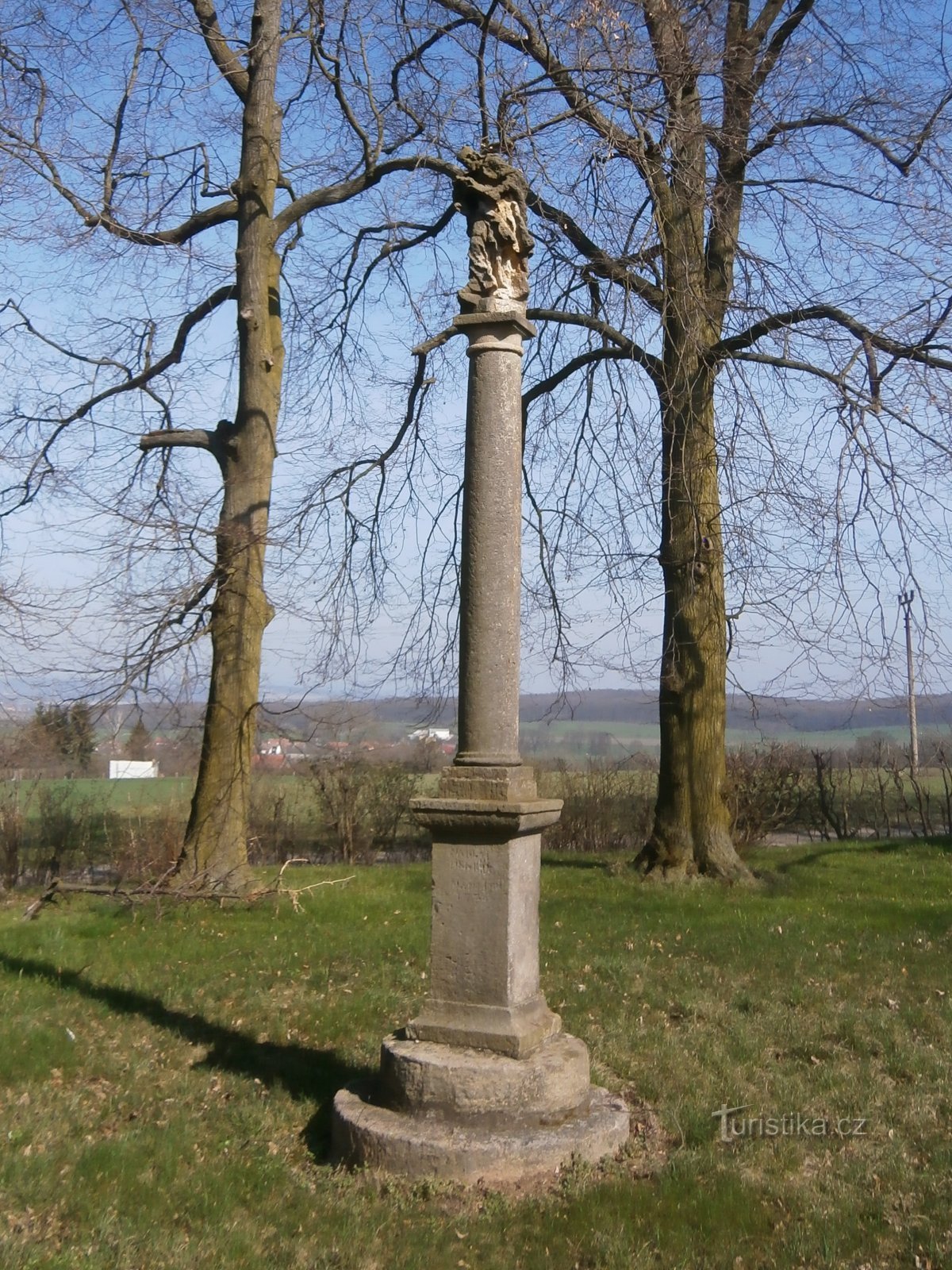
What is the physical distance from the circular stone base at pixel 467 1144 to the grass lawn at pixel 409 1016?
9 centimetres

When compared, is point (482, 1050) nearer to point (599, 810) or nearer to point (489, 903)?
point (489, 903)

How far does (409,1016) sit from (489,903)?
2547mm

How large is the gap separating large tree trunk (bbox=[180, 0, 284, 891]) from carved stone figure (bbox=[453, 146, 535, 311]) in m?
5.86

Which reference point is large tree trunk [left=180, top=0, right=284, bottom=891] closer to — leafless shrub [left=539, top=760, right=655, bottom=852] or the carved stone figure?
the carved stone figure

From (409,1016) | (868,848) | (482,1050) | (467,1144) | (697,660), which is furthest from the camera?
(868,848)

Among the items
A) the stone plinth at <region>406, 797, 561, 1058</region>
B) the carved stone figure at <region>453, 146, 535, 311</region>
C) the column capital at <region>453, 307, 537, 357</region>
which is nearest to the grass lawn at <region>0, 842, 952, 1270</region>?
the stone plinth at <region>406, 797, 561, 1058</region>

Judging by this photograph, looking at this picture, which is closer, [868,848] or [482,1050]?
[482,1050]

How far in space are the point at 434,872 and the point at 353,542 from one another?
8.76 metres

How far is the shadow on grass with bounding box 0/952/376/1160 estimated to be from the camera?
219 inches

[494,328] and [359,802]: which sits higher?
[494,328]

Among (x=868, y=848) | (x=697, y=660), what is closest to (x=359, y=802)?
(x=697, y=660)

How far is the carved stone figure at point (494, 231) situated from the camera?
541 cm

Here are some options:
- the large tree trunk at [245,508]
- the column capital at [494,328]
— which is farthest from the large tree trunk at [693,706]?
the column capital at [494,328]

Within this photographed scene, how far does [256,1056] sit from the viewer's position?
6.33 metres
